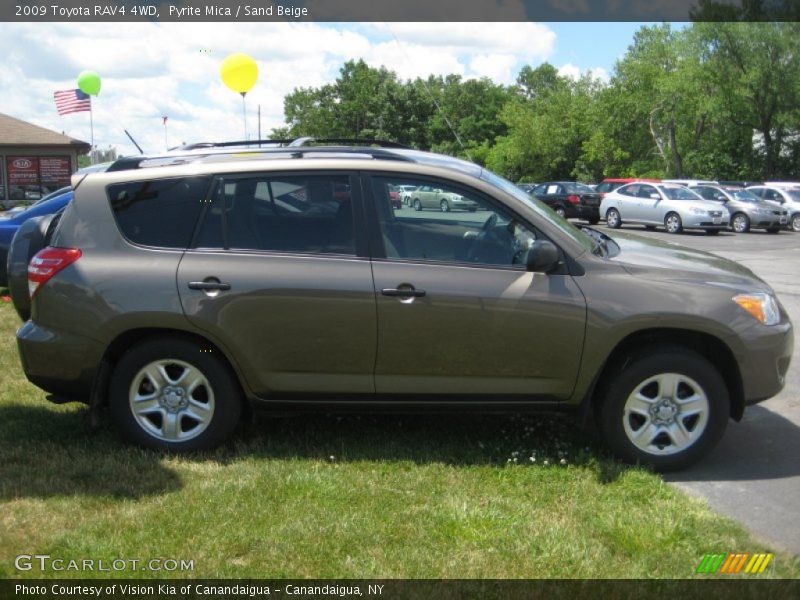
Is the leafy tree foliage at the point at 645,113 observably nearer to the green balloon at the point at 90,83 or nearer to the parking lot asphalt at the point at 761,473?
the green balloon at the point at 90,83

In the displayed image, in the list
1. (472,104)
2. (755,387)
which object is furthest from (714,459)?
(472,104)

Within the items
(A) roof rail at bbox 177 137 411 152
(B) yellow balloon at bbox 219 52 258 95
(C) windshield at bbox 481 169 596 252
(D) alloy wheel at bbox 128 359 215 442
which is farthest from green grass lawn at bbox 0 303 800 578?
(B) yellow balloon at bbox 219 52 258 95

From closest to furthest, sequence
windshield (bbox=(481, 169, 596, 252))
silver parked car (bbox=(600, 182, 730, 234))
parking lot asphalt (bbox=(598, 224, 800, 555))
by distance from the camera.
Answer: parking lot asphalt (bbox=(598, 224, 800, 555))
windshield (bbox=(481, 169, 596, 252))
silver parked car (bbox=(600, 182, 730, 234))

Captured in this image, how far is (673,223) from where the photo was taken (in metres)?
26.9

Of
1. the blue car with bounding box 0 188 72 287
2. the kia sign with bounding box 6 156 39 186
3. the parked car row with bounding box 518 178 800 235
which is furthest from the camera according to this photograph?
the kia sign with bounding box 6 156 39 186

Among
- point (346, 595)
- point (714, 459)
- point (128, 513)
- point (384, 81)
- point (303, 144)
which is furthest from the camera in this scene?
point (384, 81)

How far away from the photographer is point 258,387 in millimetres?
5102

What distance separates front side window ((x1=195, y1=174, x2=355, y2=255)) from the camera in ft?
16.8

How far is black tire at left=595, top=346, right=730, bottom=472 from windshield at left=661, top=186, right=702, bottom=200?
2347 centimetres

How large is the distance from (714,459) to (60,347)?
13.2 ft

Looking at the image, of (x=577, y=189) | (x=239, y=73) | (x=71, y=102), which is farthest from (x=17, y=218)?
(x=577, y=189)

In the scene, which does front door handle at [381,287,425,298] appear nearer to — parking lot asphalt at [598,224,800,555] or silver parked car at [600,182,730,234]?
parking lot asphalt at [598,224,800,555]

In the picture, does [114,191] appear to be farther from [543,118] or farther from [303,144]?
[543,118]

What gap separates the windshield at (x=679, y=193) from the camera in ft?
89.5
